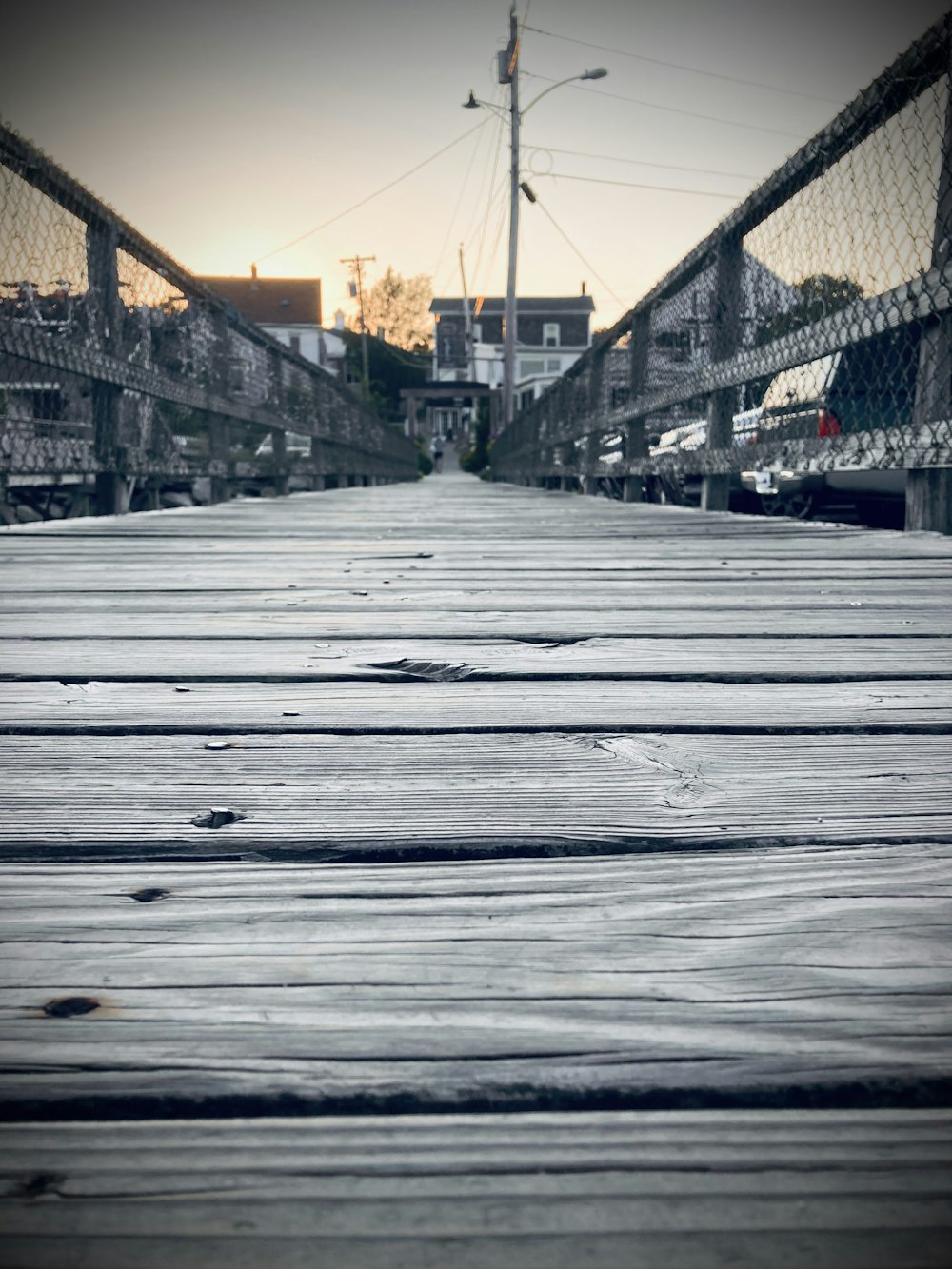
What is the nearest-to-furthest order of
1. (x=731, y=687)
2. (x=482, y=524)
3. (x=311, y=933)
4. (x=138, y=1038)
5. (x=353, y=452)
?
(x=138, y=1038), (x=311, y=933), (x=731, y=687), (x=482, y=524), (x=353, y=452)

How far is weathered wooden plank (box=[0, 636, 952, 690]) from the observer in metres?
1.38

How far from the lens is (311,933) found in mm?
613

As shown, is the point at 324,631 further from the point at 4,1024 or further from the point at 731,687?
the point at 4,1024

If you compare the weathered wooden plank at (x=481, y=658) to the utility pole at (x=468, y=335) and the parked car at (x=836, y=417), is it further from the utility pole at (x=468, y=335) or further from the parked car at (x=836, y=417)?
the utility pole at (x=468, y=335)

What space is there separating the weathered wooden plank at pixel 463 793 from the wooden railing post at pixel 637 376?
566 centimetres

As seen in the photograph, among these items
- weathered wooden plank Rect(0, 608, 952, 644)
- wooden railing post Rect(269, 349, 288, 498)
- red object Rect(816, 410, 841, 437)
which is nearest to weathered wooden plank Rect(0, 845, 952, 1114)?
weathered wooden plank Rect(0, 608, 952, 644)

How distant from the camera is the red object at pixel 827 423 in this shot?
14.2 ft

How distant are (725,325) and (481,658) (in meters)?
3.74

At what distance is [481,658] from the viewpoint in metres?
1.48

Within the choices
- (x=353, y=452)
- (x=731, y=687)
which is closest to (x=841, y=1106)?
(x=731, y=687)

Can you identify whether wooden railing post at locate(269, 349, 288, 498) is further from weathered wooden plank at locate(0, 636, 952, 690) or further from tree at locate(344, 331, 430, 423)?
tree at locate(344, 331, 430, 423)

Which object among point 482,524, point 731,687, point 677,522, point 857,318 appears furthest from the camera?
Answer: point 482,524

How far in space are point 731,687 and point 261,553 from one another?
227cm

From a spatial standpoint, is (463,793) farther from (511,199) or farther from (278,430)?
(511,199)
